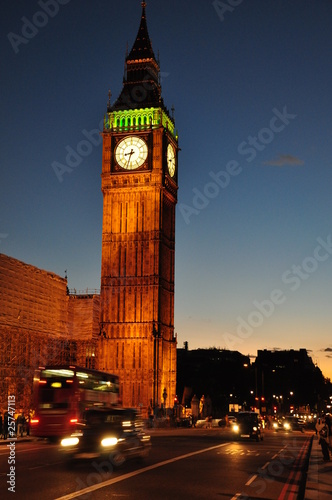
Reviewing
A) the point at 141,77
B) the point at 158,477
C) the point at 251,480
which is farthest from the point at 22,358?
the point at 251,480

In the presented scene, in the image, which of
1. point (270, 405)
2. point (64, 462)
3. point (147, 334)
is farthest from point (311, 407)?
point (64, 462)

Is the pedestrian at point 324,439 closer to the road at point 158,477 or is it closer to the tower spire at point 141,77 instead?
the road at point 158,477

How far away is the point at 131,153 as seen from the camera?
8506cm

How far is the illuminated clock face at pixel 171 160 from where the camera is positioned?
8779 cm

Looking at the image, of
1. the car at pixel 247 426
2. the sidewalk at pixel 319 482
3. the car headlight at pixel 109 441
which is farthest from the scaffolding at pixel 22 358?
the sidewalk at pixel 319 482

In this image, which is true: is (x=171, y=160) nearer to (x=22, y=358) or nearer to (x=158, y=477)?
(x=22, y=358)

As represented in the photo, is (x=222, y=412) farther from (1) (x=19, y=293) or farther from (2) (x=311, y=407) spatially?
(1) (x=19, y=293)

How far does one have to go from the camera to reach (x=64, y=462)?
2352 cm

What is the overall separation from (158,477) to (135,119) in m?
71.5

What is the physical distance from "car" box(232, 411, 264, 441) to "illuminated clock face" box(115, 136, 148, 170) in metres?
47.4

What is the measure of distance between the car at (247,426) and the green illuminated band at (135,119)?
50534mm

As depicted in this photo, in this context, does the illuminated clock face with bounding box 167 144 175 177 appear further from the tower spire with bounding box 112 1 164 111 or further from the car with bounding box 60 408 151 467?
the car with bounding box 60 408 151 467

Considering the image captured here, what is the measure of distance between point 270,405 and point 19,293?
76.0m

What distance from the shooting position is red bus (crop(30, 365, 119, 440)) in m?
29.4
